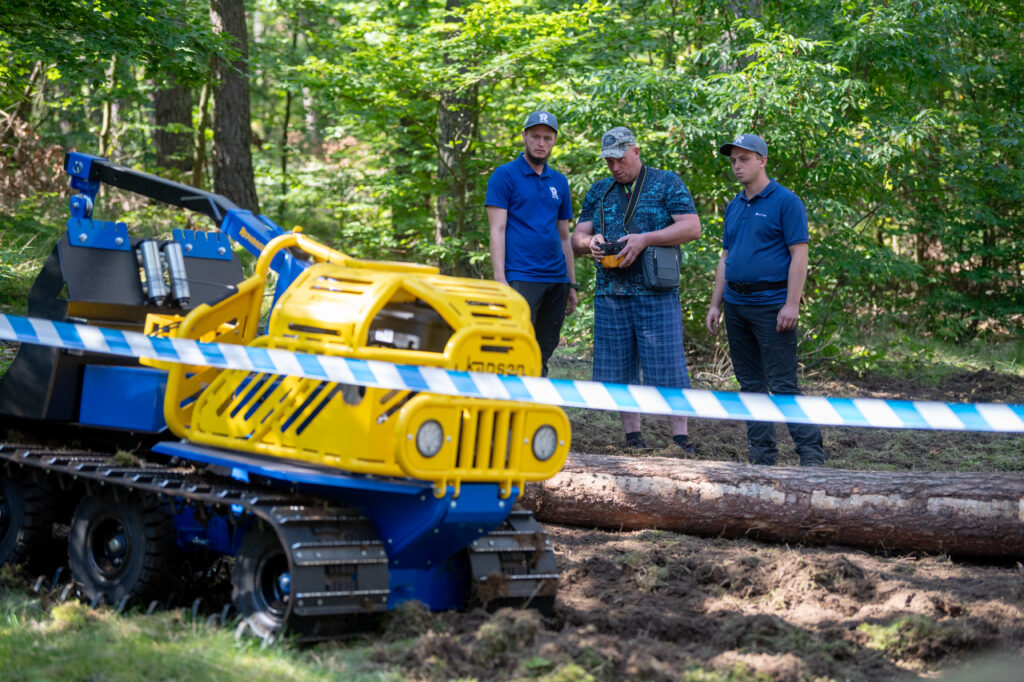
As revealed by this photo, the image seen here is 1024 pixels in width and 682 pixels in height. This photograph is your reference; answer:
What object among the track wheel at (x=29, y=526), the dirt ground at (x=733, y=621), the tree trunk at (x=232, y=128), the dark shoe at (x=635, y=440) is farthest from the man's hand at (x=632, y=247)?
the tree trunk at (x=232, y=128)

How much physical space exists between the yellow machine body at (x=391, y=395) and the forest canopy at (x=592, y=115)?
570 cm

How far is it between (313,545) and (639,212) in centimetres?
400

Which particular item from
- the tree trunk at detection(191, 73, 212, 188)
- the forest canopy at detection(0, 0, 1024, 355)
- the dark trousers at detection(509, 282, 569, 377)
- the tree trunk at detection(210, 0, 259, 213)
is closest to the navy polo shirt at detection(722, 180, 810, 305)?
the dark trousers at detection(509, 282, 569, 377)

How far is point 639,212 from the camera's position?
6926mm

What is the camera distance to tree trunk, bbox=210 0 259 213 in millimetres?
14172

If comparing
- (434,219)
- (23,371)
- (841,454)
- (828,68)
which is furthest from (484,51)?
(23,371)

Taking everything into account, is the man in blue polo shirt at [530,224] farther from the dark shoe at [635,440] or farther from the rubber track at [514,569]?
the rubber track at [514,569]

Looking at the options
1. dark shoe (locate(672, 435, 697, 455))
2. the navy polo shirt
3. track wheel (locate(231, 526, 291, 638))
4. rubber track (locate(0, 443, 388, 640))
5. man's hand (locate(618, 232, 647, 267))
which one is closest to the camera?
rubber track (locate(0, 443, 388, 640))

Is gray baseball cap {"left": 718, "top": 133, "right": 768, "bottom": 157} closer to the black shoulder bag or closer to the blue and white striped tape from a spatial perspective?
the black shoulder bag

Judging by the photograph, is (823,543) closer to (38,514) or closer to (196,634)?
(196,634)

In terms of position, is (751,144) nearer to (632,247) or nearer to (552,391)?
(632,247)

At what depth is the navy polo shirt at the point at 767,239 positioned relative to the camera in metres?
6.65

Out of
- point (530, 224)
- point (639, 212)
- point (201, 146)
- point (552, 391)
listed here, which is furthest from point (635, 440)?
point (201, 146)

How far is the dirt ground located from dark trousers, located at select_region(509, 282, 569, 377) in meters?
1.56
